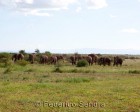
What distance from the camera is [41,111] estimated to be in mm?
14117

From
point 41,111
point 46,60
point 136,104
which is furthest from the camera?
point 46,60

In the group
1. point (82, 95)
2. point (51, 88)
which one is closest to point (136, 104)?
point (82, 95)

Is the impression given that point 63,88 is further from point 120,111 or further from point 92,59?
point 92,59

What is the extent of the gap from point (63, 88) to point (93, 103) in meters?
4.74

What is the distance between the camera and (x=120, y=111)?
14438 mm

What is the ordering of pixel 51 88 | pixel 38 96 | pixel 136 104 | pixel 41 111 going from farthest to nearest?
pixel 51 88 < pixel 38 96 < pixel 136 104 < pixel 41 111

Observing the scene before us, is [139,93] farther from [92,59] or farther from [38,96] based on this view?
[92,59]

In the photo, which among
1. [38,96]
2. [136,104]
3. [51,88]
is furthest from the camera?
[51,88]

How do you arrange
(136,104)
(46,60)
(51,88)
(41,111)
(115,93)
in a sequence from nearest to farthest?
(41,111) → (136,104) → (115,93) → (51,88) → (46,60)

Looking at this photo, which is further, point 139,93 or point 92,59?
point 92,59

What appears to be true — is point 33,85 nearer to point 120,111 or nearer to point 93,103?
point 93,103

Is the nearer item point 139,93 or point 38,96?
point 38,96

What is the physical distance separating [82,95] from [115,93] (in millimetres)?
1866

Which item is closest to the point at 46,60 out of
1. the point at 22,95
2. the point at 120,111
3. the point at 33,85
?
the point at 33,85
